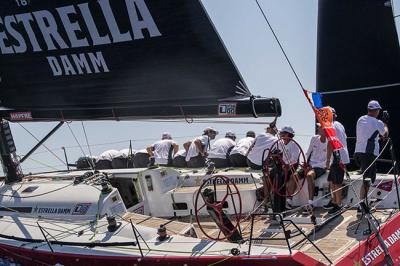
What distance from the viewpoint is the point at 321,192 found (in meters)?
8.16

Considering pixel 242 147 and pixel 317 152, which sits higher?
pixel 242 147

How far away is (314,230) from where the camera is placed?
22.7 ft

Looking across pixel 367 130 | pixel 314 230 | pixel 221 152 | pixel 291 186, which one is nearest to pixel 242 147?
pixel 221 152

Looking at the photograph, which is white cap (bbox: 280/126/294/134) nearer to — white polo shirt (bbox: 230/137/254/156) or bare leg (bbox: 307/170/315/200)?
bare leg (bbox: 307/170/315/200)

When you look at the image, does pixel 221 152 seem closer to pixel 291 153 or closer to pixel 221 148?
pixel 221 148

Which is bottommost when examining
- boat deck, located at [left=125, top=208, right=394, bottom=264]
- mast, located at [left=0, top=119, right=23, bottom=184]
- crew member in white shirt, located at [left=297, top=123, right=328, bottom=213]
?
boat deck, located at [left=125, top=208, right=394, bottom=264]

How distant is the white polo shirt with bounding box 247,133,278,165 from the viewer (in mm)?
8391

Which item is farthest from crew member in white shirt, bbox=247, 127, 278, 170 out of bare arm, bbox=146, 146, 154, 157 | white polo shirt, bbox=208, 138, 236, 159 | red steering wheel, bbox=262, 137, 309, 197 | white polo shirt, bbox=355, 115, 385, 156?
bare arm, bbox=146, 146, 154, 157

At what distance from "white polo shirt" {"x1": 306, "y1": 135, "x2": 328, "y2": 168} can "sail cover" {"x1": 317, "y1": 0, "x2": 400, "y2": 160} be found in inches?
161

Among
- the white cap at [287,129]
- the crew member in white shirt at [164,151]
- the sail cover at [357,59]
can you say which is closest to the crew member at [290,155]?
the white cap at [287,129]

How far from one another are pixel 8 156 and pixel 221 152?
127 inches

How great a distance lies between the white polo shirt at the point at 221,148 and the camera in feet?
32.8

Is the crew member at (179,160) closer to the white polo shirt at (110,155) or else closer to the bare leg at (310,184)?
the white polo shirt at (110,155)

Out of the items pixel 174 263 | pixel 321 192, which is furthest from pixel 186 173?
pixel 174 263
